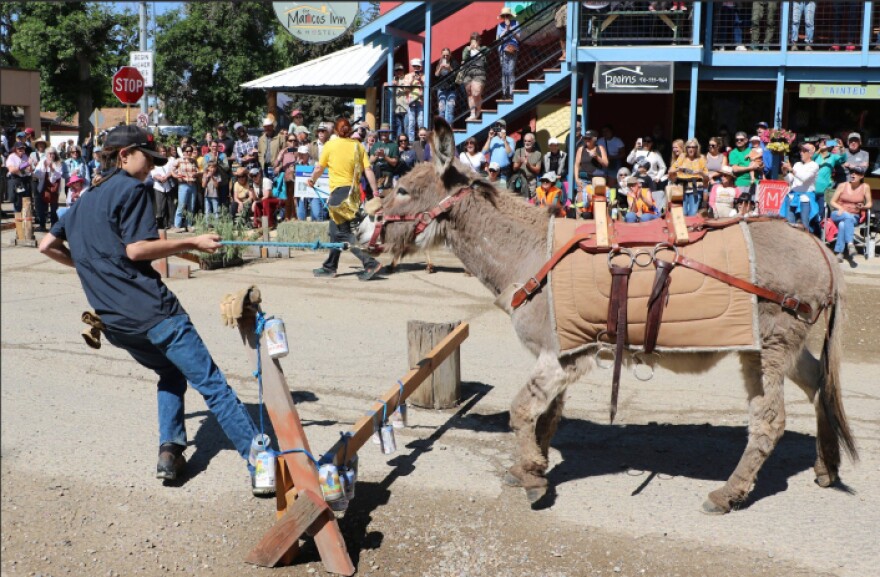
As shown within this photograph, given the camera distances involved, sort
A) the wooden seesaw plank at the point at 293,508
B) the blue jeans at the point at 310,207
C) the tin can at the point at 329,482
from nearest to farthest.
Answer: the wooden seesaw plank at the point at 293,508, the tin can at the point at 329,482, the blue jeans at the point at 310,207

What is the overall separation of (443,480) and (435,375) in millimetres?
1451

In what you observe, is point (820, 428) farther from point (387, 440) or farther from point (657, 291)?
point (387, 440)

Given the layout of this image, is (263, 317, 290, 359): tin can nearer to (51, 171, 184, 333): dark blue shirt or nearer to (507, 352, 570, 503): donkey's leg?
(51, 171, 184, 333): dark blue shirt

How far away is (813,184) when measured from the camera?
15398 mm

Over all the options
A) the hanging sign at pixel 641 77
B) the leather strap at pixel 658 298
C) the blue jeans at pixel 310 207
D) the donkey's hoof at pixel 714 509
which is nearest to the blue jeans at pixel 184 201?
the blue jeans at pixel 310 207

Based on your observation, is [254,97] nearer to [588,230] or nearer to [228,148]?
[228,148]

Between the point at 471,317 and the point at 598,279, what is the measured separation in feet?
17.4

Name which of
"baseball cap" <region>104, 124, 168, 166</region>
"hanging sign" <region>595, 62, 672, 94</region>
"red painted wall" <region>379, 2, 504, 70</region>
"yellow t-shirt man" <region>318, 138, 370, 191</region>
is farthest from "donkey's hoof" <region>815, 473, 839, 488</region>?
"red painted wall" <region>379, 2, 504, 70</region>

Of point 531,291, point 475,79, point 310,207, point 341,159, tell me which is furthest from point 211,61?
point 531,291

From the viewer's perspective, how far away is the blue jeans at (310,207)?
646 inches

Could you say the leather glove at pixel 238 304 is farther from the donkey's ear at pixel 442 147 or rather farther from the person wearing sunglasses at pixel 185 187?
the person wearing sunglasses at pixel 185 187

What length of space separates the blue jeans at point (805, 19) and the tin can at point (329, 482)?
1645 centimetres

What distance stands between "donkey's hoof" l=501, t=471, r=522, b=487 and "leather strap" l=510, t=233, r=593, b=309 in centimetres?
108

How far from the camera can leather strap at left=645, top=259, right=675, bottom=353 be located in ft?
16.3
